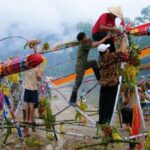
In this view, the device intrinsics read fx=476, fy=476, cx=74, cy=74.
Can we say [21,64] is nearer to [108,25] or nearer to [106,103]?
[106,103]

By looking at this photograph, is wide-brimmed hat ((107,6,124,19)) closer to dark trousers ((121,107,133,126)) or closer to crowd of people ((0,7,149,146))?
crowd of people ((0,7,149,146))

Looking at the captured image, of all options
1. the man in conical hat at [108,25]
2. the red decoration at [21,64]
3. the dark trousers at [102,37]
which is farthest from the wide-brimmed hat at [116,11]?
the red decoration at [21,64]

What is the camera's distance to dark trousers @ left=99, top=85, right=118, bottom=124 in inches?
306

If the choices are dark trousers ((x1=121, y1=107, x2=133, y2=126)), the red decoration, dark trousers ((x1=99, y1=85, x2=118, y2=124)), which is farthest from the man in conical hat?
the red decoration

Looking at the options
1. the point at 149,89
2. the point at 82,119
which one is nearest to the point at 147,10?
the point at 149,89

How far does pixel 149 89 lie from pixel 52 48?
8.67m

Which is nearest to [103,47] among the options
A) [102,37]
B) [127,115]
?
[102,37]

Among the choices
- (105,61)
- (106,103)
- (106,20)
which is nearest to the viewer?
(105,61)

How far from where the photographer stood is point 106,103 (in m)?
7.84

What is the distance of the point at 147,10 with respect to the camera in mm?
88812

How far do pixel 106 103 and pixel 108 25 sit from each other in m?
1.31

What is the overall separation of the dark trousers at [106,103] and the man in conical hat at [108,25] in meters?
0.71

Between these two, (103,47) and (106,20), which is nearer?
(103,47)

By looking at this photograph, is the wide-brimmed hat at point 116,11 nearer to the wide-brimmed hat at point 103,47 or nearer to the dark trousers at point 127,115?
the wide-brimmed hat at point 103,47
